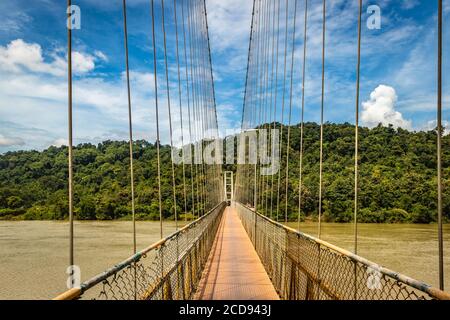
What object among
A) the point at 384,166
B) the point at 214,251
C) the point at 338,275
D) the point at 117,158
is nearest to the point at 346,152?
the point at 384,166

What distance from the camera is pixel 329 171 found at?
18281 millimetres

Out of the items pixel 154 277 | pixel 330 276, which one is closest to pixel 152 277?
pixel 154 277

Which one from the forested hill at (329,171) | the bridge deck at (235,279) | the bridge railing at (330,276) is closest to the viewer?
the bridge railing at (330,276)

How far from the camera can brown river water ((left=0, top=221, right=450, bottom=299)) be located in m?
14.2

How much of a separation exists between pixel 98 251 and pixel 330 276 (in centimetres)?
A: 1793

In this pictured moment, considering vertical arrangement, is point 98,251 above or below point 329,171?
below

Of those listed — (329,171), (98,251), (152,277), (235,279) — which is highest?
(329,171)

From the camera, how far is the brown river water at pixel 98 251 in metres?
14.2

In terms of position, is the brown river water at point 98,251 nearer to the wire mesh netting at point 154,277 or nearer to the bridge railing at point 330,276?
the wire mesh netting at point 154,277

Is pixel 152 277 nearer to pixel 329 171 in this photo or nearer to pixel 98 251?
pixel 329 171

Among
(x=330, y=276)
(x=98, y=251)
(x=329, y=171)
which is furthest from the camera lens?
(x=98, y=251)

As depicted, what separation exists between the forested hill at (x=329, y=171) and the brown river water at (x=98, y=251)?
173 centimetres

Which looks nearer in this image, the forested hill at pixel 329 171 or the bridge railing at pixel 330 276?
the bridge railing at pixel 330 276

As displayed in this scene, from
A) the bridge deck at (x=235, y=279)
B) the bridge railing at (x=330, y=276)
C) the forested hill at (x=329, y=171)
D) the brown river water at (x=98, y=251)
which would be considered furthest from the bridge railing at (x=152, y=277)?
the brown river water at (x=98, y=251)
